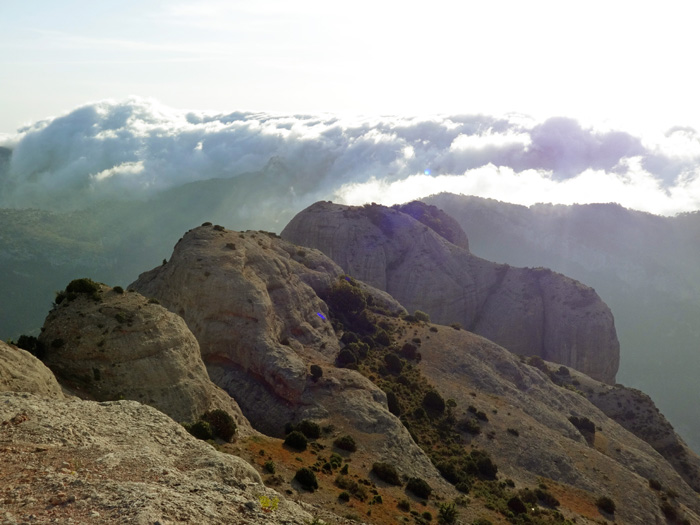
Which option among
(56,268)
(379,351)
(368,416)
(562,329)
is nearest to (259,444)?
(368,416)

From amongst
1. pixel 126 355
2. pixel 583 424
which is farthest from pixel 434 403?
pixel 126 355

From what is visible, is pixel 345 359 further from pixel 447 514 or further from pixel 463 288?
pixel 463 288

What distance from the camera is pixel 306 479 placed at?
36.0 metres

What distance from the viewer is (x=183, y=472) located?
24359 mm

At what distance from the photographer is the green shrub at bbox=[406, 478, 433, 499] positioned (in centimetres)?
4538

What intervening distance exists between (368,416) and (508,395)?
26.5m

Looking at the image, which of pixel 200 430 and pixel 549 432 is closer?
pixel 200 430

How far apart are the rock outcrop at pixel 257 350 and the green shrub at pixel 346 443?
2.67m

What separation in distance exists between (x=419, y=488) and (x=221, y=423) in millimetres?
15926

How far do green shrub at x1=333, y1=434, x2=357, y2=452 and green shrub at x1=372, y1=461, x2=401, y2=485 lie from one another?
9.14ft

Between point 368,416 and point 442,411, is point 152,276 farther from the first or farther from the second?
point 442,411

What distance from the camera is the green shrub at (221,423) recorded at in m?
39.2

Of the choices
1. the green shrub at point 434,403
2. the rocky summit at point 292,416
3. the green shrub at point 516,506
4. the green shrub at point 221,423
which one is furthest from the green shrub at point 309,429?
the green shrub at point 434,403

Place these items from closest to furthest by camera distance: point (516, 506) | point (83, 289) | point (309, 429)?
point (83, 289), point (309, 429), point (516, 506)
